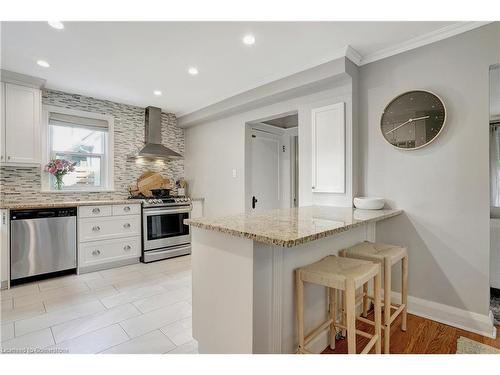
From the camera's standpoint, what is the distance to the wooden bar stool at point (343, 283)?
130cm

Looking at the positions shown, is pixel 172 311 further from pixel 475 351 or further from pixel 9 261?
pixel 475 351

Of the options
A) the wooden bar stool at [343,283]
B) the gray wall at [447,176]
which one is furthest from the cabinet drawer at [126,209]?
the gray wall at [447,176]

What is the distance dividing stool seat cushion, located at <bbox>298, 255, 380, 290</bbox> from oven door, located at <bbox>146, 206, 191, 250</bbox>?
9.61 feet

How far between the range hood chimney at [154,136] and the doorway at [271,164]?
1.38 m

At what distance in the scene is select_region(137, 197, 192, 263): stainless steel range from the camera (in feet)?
12.4

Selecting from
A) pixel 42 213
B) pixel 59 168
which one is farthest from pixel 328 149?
pixel 59 168

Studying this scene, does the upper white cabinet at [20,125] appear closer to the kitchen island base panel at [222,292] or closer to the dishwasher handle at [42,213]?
the dishwasher handle at [42,213]

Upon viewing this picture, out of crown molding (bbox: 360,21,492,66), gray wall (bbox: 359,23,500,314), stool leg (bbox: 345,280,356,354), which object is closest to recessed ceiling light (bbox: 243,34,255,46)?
crown molding (bbox: 360,21,492,66)

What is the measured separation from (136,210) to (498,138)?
16.3 feet

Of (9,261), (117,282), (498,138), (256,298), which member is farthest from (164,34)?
(498,138)

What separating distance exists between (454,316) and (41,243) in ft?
13.9

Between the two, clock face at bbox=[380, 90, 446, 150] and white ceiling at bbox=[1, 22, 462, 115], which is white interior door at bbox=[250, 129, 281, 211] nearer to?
white ceiling at bbox=[1, 22, 462, 115]

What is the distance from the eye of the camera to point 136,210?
374cm

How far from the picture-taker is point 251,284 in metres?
1.34
